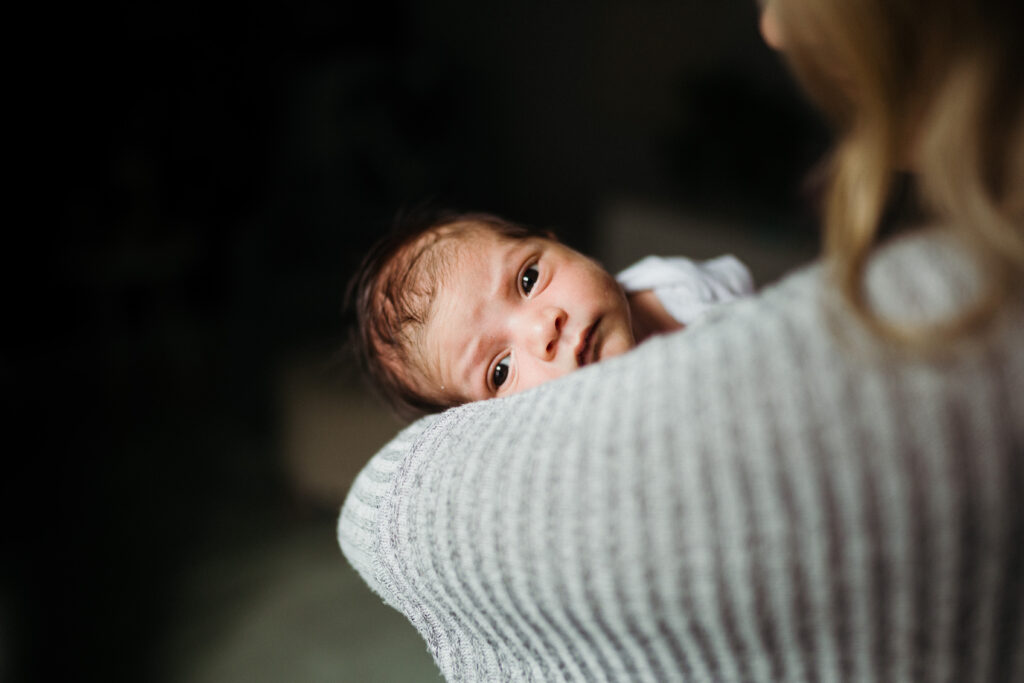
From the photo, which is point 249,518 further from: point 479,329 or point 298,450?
point 479,329

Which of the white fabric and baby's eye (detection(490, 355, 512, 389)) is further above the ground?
the white fabric

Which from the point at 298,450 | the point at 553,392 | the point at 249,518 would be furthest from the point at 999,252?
the point at 249,518

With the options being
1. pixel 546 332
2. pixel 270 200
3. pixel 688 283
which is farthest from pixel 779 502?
pixel 270 200

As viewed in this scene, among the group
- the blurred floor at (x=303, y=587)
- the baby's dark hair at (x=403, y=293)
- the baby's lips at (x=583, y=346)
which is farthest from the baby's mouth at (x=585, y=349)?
the blurred floor at (x=303, y=587)

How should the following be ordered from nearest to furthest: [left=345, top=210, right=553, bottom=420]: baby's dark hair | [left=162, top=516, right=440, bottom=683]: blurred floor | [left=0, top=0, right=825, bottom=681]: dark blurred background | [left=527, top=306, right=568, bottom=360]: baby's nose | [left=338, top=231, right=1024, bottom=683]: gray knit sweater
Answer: [left=338, top=231, right=1024, bottom=683]: gray knit sweater < [left=527, top=306, right=568, bottom=360]: baby's nose < [left=345, top=210, right=553, bottom=420]: baby's dark hair < [left=162, top=516, right=440, bottom=683]: blurred floor < [left=0, top=0, right=825, bottom=681]: dark blurred background

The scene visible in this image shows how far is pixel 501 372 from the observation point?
0.80 m

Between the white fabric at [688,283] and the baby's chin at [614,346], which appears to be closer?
the baby's chin at [614,346]

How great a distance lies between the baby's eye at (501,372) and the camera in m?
0.79

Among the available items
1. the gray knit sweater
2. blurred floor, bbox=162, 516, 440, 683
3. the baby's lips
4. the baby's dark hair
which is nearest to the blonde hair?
the gray knit sweater

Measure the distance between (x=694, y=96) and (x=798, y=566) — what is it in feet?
8.10

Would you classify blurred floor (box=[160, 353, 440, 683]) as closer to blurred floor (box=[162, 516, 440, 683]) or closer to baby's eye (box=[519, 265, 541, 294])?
blurred floor (box=[162, 516, 440, 683])

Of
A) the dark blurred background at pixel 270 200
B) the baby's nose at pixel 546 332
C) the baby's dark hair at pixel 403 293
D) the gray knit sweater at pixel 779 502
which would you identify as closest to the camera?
the gray knit sweater at pixel 779 502

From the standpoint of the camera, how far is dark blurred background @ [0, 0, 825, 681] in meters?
2.04

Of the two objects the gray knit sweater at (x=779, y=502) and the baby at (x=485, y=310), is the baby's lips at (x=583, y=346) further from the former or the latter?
the gray knit sweater at (x=779, y=502)
